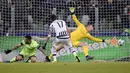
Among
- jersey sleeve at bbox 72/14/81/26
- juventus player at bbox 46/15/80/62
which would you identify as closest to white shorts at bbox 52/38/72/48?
juventus player at bbox 46/15/80/62

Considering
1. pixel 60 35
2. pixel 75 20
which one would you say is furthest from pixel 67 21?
pixel 60 35

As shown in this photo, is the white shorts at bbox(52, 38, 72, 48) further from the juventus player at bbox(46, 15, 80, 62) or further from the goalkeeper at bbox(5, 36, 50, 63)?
the goalkeeper at bbox(5, 36, 50, 63)

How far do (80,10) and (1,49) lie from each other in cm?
229

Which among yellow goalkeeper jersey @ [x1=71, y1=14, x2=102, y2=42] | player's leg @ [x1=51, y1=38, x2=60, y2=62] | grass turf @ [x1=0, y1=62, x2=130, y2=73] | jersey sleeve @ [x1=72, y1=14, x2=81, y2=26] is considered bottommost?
player's leg @ [x1=51, y1=38, x2=60, y2=62]

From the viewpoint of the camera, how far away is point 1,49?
9523mm

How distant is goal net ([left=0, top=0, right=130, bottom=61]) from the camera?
9.49 m

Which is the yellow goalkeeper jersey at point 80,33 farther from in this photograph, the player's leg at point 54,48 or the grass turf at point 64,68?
the grass turf at point 64,68

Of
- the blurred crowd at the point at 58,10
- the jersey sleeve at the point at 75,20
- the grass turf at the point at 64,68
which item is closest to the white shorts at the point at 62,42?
the jersey sleeve at the point at 75,20

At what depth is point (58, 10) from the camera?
9750mm

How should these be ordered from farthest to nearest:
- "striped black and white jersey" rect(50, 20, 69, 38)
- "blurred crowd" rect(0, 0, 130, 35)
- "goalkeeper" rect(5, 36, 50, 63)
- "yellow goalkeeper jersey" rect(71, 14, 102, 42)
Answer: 1. "blurred crowd" rect(0, 0, 130, 35)
2. "yellow goalkeeper jersey" rect(71, 14, 102, 42)
3. "striped black and white jersey" rect(50, 20, 69, 38)
4. "goalkeeper" rect(5, 36, 50, 63)

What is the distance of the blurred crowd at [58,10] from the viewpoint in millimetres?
9633

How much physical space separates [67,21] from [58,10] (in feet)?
1.28

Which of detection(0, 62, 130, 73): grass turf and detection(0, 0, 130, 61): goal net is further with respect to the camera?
detection(0, 0, 130, 61): goal net

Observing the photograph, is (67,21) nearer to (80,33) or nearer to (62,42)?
(80,33)
